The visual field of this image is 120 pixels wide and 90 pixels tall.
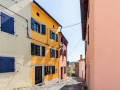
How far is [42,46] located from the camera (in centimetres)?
1205

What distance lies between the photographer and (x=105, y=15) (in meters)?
3.31

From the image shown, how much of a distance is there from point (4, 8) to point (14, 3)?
1270 mm

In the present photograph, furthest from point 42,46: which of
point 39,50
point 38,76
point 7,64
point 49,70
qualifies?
point 7,64

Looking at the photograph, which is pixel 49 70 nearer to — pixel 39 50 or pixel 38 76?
pixel 38 76

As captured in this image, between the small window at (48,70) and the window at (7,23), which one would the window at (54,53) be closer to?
the small window at (48,70)

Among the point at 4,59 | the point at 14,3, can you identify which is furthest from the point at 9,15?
the point at 4,59

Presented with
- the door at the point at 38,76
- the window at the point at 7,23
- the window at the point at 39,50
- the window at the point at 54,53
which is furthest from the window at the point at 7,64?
the window at the point at 54,53

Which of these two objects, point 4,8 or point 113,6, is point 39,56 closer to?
point 4,8

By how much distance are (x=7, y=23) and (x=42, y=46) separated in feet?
16.9

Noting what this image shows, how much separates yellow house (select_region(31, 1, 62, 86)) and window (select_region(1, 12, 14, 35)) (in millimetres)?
2640

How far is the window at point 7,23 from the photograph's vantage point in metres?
7.22

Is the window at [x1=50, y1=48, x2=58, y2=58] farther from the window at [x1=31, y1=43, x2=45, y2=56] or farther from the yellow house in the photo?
the window at [x1=31, y1=43, x2=45, y2=56]

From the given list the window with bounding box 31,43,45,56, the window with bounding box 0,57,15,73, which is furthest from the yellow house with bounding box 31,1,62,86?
the window with bounding box 0,57,15,73

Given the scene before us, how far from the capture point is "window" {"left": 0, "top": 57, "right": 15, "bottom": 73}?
701cm
